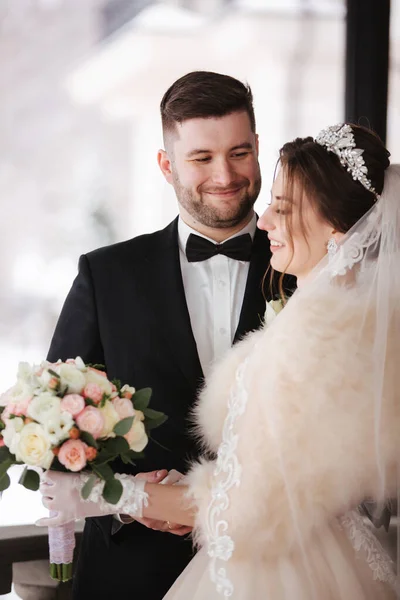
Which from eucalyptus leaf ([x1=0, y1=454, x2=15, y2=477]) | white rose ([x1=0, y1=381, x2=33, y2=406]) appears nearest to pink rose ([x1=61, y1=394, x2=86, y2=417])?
white rose ([x1=0, y1=381, x2=33, y2=406])

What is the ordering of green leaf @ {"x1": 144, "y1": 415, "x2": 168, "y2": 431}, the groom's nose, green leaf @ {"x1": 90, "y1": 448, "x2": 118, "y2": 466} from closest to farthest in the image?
green leaf @ {"x1": 90, "y1": 448, "x2": 118, "y2": 466}
green leaf @ {"x1": 144, "y1": 415, "x2": 168, "y2": 431}
the groom's nose

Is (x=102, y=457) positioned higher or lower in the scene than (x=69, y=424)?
lower

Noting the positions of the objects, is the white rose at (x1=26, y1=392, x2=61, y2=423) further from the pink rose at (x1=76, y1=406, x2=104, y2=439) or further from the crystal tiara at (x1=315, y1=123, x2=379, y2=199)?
the crystal tiara at (x1=315, y1=123, x2=379, y2=199)

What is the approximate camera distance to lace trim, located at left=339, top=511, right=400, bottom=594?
82.2 inches

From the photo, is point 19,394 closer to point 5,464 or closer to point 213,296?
point 5,464

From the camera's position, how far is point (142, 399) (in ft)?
6.72

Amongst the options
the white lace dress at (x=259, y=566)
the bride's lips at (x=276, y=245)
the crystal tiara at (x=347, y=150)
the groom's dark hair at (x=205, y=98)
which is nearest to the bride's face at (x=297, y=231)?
the bride's lips at (x=276, y=245)

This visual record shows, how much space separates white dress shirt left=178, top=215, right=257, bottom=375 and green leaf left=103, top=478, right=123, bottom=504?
25.1 inches

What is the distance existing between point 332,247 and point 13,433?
3.22 feet

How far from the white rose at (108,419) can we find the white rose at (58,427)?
0.09 m

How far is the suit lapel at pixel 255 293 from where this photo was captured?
2518 millimetres

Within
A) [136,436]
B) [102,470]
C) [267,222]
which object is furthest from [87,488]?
[267,222]

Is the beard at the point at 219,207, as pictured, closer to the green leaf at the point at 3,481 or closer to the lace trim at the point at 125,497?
the lace trim at the point at 125,497

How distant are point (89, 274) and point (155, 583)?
1.03 metres
